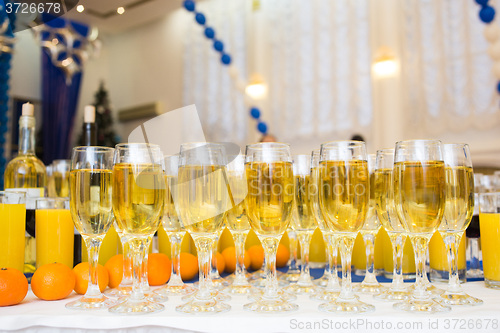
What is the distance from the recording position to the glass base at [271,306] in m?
0.62

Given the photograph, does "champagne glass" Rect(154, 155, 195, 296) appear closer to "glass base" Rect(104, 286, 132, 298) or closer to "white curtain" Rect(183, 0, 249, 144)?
"glass base" Rect(104, 286, 132, 298)

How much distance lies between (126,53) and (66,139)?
6.31ft

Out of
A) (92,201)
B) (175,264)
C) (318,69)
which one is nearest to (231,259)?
(175,264)

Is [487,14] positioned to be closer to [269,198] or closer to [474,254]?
[474,254]

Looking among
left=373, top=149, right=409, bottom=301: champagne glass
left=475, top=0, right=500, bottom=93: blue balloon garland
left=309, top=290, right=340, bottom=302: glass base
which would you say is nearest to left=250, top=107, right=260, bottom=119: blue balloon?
left=475, top=0, right=500, bottom=93: blue balloon garland

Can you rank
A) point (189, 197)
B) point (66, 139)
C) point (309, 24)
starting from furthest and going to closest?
1. point (66, 139)
2. point (309, 24)
3. point (189, 197)

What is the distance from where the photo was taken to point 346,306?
617 mm

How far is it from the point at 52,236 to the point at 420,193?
0.72 m

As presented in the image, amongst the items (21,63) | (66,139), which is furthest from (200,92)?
(21,63)

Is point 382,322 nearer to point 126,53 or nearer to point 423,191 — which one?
point 423,191

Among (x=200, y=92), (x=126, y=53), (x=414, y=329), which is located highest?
(x=126, y=53)

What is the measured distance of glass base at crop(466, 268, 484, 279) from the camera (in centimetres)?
93

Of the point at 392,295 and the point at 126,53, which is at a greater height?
the point at 126,53

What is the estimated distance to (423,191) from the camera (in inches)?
25.5
